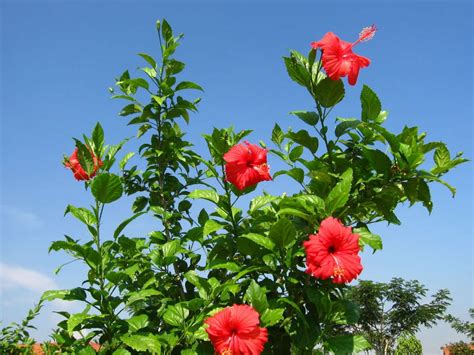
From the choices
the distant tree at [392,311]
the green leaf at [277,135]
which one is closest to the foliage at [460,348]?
the distant tree at [392,311]

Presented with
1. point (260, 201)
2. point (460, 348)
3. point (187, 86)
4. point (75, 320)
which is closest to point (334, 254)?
point (260, 201)

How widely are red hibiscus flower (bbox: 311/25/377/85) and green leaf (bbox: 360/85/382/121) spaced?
20cm

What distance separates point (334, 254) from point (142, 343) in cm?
98

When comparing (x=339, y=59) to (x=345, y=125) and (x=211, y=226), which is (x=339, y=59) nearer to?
(x=345, y=125)

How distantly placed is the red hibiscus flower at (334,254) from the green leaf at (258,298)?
10.9 inches

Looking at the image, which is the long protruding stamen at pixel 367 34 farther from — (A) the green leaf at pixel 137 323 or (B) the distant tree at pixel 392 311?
(B) the distant tree at pixel 392 311

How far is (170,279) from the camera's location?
2766 mm

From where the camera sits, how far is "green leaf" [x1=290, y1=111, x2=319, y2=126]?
235 cm

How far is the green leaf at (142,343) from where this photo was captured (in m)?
2.19

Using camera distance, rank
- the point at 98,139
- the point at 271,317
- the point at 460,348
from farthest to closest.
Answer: the point at 460,348 → the point at 98,139 → the point at 271,317

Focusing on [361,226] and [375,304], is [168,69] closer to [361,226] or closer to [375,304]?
Result: [361,226]

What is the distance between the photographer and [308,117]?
236 cm

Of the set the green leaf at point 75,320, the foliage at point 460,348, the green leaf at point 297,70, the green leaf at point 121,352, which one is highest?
the foliage at point 460,348

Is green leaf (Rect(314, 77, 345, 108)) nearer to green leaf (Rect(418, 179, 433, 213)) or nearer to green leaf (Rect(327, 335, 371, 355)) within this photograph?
green leaf (Rect(418, 179, 433, 213))
